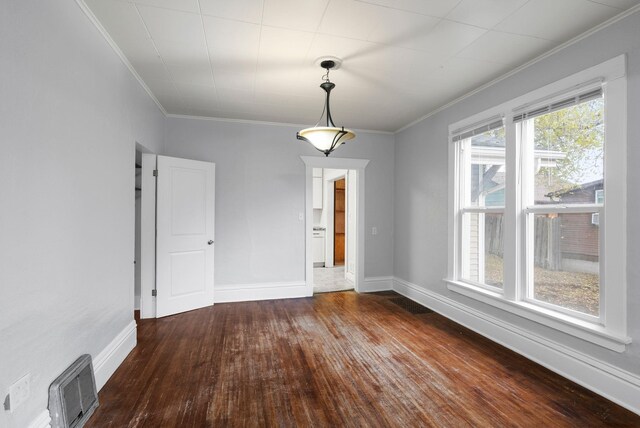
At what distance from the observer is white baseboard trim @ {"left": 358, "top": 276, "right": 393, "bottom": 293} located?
5004 mm

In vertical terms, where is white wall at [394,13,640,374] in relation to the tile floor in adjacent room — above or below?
above

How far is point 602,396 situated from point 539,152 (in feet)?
6.21

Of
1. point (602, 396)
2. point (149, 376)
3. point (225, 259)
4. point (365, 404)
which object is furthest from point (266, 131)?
point (602, 396)

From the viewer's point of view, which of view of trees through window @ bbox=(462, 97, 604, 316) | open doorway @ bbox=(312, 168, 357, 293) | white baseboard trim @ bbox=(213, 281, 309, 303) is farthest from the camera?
open doorway @ bbox=(312, 168, 357, 293)

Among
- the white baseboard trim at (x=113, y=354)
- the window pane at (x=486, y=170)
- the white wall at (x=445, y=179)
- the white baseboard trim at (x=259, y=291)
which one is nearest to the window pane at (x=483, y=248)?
the window pane at (x=486, y=170)

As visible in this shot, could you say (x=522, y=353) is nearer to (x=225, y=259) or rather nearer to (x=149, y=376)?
(x=149, y=376)

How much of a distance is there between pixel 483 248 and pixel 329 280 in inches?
122

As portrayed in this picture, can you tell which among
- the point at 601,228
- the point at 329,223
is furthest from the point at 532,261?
the point at 329,223

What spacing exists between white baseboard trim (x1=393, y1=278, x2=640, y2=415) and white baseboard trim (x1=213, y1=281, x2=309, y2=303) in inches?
81.3

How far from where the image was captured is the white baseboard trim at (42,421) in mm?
1577

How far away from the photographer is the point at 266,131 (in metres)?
4.64

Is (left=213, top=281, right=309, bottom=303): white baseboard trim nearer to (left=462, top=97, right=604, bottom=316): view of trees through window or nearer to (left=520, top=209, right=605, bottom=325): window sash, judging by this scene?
(left=462, top=97, right=604, bottom=316): view of trees through window

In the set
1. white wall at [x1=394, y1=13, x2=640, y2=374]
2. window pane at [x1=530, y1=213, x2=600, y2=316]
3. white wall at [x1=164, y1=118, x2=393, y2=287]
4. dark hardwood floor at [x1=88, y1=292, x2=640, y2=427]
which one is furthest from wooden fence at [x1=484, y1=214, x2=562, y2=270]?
white wall at [x1=164, y1=118, x2=393, y2=287]

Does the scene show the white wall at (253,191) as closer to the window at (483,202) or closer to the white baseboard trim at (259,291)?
the white baseboard trim at (259,291)
